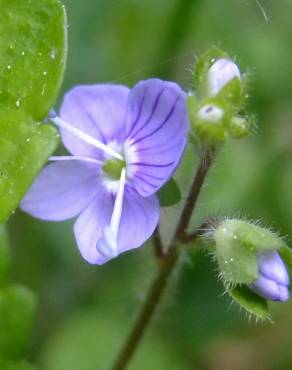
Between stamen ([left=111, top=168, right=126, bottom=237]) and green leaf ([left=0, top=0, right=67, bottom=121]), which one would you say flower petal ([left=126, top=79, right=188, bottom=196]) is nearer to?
stamen ([left=111, top=168, right=126, bottom=237])

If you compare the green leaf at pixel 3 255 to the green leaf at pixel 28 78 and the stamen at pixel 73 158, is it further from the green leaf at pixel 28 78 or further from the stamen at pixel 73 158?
the green leaf at pixel 28 78

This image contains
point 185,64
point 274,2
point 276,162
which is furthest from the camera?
point 185,64

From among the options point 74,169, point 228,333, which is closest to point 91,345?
point 228,333

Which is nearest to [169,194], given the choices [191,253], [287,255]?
[287,255]

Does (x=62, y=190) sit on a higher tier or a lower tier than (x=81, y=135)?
lower

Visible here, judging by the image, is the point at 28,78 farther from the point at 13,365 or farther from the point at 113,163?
the point at 13,365

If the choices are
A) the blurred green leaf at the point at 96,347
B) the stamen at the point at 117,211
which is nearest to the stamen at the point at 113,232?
the stamen at the point at 117,211

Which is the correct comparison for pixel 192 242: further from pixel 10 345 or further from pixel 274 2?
pixel 274 2
